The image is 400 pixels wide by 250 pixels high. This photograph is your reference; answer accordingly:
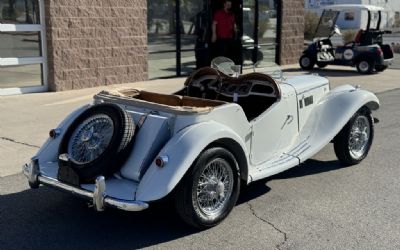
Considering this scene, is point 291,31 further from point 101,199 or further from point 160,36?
point 101,199

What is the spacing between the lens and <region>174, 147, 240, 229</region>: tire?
410 cm

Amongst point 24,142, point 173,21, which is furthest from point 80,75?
point 24,142

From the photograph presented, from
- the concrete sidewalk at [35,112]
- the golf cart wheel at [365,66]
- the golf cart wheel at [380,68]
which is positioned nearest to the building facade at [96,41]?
the concrete sidewalk at [35,112]

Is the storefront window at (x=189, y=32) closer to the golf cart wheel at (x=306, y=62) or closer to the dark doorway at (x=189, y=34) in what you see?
the dark doorway at (x=189, y=34)

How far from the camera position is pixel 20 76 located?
10297 millimetres

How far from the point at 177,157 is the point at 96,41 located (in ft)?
24.6

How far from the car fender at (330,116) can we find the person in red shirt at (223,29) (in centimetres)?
643

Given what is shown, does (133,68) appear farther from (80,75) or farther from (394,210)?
(394,210)

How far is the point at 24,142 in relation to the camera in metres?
6.95

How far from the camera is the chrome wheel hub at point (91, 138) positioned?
4.30 meters

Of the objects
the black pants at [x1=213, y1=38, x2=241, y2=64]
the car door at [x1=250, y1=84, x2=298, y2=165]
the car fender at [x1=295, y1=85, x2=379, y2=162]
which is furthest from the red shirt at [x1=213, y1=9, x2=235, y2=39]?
the car door at [x1=250, y1=84, x2=298, y2=165]

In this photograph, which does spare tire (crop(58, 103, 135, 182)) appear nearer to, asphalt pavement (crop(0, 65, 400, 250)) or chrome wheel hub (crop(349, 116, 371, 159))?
asphalt pavement (crop(0, 65, 400, 250))

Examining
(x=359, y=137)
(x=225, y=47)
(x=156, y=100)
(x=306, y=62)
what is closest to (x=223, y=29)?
(x=225, y=47)

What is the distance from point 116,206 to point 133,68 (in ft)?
27.3
